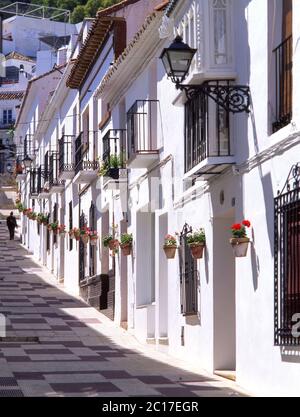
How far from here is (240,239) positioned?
1136 cm

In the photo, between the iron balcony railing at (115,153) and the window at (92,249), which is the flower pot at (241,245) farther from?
the window at (92,249)

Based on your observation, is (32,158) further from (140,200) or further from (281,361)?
(281,361)

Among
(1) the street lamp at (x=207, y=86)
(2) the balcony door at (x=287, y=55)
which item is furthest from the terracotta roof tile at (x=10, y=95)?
(2) the balcony door at (x=287, y=55)

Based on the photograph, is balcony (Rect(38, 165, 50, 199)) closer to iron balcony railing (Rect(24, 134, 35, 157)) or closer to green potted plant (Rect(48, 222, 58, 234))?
green potted plant (Rect(48, 222, 58, 234))

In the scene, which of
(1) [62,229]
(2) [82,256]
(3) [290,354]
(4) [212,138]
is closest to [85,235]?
(2) [82,256]

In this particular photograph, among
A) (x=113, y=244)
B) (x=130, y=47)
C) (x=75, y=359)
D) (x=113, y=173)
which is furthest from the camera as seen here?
(x=113, y=244)

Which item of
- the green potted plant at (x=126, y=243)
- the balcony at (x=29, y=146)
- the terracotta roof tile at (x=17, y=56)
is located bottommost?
the green potted plant at (x=126, y=243)

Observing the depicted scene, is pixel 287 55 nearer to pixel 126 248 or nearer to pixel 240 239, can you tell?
pixel 240 239

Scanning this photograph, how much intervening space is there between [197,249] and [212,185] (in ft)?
3.28

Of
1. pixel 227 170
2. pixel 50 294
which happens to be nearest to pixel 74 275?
pixel 50 294

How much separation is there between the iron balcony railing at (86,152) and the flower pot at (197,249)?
10260 millimetres

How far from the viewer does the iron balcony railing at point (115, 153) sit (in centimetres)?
2011

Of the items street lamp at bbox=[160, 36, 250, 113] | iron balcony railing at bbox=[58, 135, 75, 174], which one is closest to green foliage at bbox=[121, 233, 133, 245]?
A: street lamp at bbox=[160, 36, 250, 113]

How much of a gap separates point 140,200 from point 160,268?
2082mm
